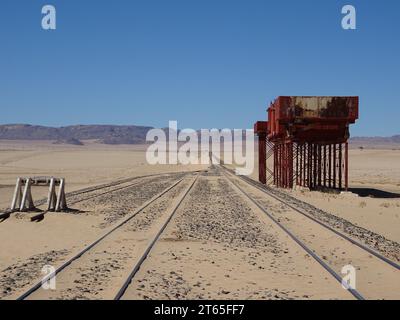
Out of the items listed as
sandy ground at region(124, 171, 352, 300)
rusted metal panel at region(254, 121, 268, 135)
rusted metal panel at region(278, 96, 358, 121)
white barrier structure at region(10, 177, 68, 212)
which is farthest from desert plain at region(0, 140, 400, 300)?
rusted metal panel at region(254, 121, 268, 135)

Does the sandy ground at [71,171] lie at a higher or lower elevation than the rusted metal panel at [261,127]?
lower

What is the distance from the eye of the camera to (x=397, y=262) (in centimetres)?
1068

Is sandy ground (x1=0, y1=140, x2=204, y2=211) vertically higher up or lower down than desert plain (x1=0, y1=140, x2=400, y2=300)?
lower down

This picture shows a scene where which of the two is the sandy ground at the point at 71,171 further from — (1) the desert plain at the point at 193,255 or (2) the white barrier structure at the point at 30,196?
(1) the desert plain at the point at 193,255

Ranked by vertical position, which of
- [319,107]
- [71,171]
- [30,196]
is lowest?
[71,171]

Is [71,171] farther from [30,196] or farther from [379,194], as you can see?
[30,196]

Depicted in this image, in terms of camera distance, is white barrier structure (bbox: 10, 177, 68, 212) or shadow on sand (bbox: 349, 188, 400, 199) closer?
white barrier structure (bbox: 10, 177, 68, 212)

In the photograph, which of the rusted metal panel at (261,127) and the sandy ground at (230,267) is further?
the rusted metal panel at (261,127)

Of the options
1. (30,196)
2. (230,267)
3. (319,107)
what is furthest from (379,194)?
(230,267)

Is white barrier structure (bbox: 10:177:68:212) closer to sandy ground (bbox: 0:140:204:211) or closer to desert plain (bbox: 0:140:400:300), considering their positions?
desert plain (bbox: 0:140:400:300)

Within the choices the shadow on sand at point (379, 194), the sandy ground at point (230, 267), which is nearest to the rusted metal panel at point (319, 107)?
the shadow on sand at point (379, 194)
